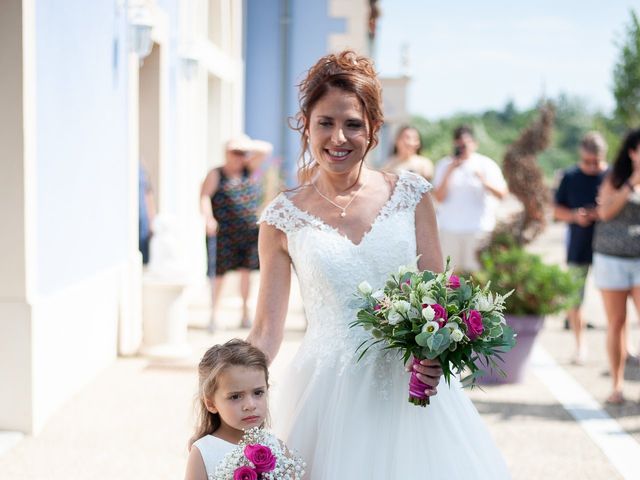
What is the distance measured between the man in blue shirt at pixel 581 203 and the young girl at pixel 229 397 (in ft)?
19.7

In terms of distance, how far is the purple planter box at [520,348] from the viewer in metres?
7.68

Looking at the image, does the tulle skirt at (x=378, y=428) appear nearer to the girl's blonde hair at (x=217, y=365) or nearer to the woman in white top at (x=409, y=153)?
the girl's blonde hair at (x=217, y=365)

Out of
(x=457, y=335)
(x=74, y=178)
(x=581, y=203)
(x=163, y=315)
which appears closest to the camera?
(x=457, y=335)

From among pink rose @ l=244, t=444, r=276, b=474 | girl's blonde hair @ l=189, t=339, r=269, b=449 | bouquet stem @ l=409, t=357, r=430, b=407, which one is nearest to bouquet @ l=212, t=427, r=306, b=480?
pink rose @ l=244, t=444, r=276, b=474

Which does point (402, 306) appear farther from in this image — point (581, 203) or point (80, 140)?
point (581, 203)

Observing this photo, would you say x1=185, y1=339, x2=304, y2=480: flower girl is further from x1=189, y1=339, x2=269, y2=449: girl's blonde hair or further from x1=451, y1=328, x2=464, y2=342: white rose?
x1=451, y1=328, x2=464, y2=342: white rose

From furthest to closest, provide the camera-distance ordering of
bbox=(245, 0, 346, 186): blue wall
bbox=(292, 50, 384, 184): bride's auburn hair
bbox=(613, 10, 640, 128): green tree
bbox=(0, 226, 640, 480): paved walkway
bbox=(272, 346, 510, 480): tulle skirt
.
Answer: bbox=(613, 10, 640, 128): green tree, bbox=(245, 0, 346, 186): blue wall, bbox=(0, 226, 640, 480): paved walkway, bbox=(292, 50, 384, 184): bride's auburn hair, bbox=(272, 346, 510, 480): tulle skirt

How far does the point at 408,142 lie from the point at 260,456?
703 cm

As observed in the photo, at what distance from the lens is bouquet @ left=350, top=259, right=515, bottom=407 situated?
9.38ft

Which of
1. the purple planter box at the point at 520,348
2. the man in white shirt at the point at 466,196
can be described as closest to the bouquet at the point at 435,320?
the purple planter box at the point at 520,348

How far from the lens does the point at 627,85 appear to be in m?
24.8

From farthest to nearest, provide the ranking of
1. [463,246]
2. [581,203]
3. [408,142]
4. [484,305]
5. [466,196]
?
[463,246] < [466,196] < [408,142] < [581,203] < [484,305]

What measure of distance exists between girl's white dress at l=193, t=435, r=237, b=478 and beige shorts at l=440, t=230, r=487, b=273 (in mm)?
7292

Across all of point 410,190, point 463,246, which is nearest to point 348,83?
point 410,190
